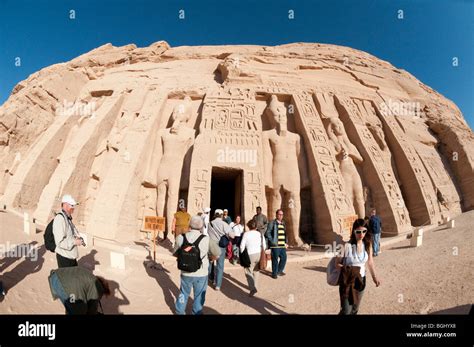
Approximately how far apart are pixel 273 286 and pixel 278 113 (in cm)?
655

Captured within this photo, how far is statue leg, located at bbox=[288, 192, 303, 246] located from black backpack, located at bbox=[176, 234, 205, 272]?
6286mm

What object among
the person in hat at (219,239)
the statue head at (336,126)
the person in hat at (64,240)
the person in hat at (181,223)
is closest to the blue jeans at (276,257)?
the person in hat at (219,239)

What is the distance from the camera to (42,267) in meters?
4.58

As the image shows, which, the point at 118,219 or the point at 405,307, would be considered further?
the point at 118,219

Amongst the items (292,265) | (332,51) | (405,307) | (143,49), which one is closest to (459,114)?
(332,51)

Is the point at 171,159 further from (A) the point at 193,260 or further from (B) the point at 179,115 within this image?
(A) the point at 193,260

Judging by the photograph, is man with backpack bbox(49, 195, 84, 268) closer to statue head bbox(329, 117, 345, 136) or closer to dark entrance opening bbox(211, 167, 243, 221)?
dark entrance opening bbox(211, 167, 243, 221)

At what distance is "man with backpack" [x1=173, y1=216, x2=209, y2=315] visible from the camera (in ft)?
11.0

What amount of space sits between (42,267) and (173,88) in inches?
327

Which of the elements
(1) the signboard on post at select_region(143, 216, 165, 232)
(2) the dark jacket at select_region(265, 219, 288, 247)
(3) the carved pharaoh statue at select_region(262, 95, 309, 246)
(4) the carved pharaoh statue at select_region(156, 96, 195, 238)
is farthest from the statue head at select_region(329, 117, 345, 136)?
(1) the signboard on post at select_region(143, 216, 165, 232)

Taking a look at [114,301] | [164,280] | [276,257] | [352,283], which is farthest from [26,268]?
[352,283]

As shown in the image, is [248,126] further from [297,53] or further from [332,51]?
[332,51]
